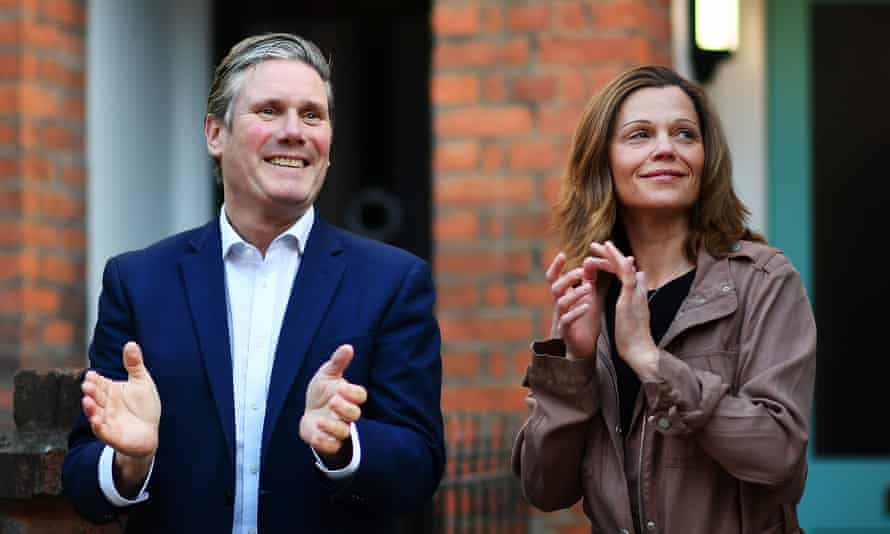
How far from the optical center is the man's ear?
346 cm

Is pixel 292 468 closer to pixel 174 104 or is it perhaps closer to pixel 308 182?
pixel 308 182

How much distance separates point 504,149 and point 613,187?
8.04 feet

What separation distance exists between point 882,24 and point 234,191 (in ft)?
13.1

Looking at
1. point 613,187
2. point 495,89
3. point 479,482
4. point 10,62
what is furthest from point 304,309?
point 10,62

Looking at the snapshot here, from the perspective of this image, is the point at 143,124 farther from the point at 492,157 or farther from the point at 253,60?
the point at 253,60

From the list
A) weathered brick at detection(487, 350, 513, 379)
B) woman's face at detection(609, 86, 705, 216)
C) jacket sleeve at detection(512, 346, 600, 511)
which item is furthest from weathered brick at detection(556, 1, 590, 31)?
jacket sleeve at detection(512, 346, 600, 511)

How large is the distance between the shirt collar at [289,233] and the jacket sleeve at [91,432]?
0.24 metres

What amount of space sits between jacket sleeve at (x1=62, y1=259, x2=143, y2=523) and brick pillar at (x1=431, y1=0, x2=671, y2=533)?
2781 mm

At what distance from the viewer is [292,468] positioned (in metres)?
3.19

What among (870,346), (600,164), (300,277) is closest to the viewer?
(300,277)

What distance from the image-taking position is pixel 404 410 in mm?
3219

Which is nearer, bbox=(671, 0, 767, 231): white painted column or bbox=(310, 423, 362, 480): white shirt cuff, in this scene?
bbox=(310, 423, 362, 480): white shirt cuff

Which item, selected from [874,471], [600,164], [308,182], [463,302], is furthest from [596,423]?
[874,471]

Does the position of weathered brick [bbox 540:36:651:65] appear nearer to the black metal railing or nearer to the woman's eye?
the black metal railing
